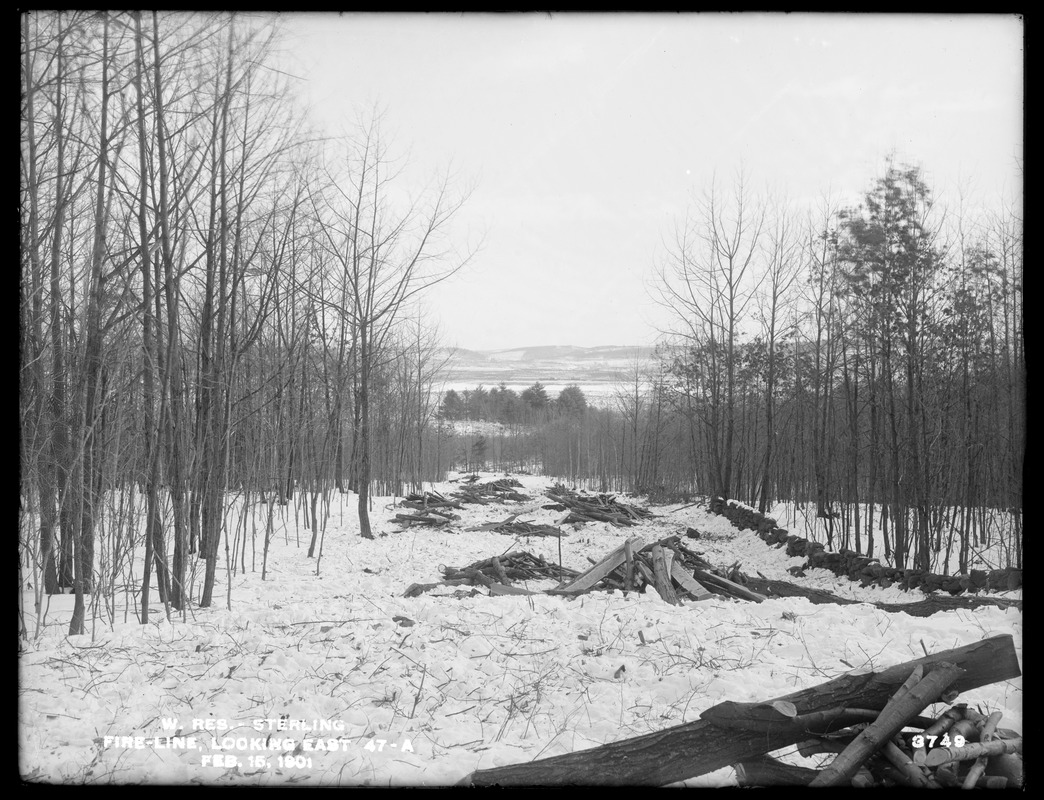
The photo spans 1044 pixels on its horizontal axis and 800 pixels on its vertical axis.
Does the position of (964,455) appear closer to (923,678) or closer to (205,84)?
(923,678)

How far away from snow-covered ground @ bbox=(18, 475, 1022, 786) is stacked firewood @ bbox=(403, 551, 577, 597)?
1406mm

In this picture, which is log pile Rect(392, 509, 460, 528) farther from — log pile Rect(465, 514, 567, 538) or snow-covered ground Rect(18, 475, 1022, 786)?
snow-covered ground Rect(18, 475, 1022, 786)

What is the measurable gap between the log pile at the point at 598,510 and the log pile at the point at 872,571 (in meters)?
3.45

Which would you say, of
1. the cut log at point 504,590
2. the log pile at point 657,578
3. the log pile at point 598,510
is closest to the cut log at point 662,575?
the log pile at point 657,578

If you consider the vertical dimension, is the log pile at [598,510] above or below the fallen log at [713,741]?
below

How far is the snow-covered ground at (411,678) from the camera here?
3.03 meters

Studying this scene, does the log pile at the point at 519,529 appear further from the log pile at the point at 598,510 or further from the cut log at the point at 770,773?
the cut log at the point at 770,773

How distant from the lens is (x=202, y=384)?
21.3ft

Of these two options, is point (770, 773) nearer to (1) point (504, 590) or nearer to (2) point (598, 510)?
(1) point (504, 590)

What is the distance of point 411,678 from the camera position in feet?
13.2

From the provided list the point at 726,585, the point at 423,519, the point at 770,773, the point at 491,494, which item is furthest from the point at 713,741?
the point at 491,494

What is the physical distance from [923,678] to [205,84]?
7.76 metres

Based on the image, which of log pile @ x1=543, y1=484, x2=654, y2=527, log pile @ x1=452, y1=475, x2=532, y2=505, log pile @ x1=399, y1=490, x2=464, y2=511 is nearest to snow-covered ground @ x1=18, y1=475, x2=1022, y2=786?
log pile @ x1=543, y1=484, x2=654, y2=527

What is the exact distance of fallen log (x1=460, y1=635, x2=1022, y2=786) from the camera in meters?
2.66
